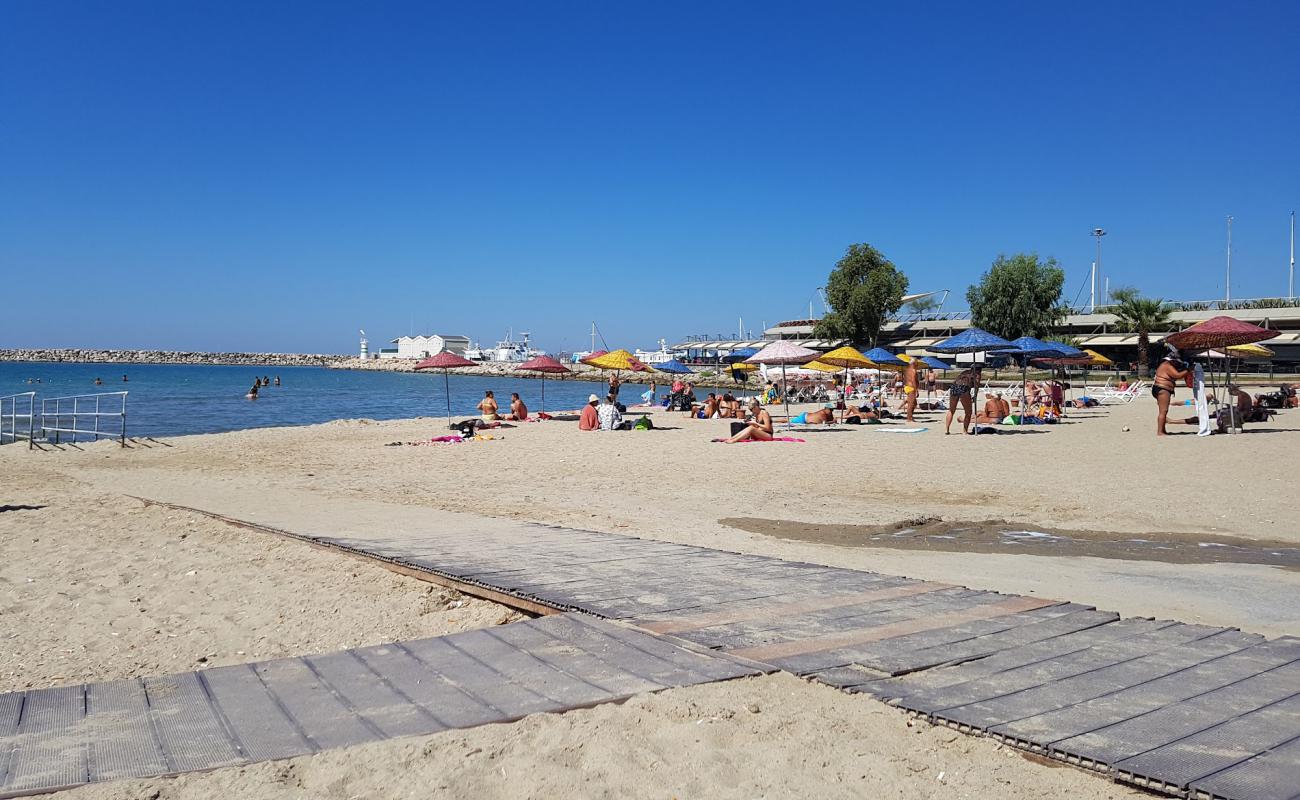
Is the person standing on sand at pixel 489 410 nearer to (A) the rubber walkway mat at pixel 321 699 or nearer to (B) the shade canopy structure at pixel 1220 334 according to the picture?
(B) the shade canopy structure at pixel 1220 334

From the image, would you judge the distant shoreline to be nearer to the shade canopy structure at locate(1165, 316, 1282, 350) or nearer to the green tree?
the green tree

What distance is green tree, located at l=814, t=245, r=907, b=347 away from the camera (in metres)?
52.8

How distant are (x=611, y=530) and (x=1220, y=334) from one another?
1313cm

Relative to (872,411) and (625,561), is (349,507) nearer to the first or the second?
(625,561)

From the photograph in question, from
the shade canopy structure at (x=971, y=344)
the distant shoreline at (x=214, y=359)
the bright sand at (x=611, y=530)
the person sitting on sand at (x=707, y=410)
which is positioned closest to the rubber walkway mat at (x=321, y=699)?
the bright sand at (x=611, y=530)

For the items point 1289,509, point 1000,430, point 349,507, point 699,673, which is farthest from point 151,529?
point 1000,430

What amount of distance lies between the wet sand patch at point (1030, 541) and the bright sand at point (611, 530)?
0.78 feet

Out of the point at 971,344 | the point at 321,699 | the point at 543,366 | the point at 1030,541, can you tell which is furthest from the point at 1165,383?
the point at 321,699

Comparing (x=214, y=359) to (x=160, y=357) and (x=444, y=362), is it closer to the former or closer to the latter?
(x=160, y=357)

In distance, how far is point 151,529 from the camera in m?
7.13

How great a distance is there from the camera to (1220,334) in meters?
15.0

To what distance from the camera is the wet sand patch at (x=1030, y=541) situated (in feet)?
19.7

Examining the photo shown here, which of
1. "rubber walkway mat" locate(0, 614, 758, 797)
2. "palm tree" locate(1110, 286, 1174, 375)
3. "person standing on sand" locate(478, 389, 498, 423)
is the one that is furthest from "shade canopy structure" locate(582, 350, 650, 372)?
"palm tree" locate(1110, 286, 1174, 375)

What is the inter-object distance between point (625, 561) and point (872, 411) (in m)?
15.8
